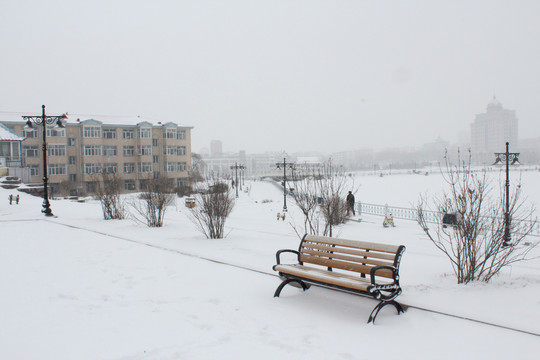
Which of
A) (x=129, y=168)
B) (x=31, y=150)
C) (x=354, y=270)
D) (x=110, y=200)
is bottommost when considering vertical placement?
(x=354, y=270)

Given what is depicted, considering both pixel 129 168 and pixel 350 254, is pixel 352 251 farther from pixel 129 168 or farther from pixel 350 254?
pixel 129 168

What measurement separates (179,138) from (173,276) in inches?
2307

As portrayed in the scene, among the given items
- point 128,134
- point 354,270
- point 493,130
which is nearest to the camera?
point 354,270

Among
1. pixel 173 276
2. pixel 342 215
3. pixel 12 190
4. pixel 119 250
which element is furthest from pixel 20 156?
pixel 173 276

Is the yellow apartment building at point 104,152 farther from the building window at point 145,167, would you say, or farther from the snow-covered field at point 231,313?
the snow-covered field at point 231,313

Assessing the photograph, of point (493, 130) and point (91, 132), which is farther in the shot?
point (493, 130)

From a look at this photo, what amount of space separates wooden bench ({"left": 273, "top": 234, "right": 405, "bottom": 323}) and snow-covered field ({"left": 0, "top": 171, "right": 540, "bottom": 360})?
323mm

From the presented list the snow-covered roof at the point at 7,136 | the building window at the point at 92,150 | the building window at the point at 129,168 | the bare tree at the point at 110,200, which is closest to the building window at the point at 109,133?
the building window at the point at 92,150

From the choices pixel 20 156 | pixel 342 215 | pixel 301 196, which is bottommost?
pixel 342 215

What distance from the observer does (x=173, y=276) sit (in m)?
7.35

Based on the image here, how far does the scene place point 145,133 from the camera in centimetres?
6047

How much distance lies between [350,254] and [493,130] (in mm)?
139698

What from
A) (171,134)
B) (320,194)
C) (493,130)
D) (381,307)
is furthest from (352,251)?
(493,130)

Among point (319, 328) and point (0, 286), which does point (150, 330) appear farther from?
point (0, 286)
